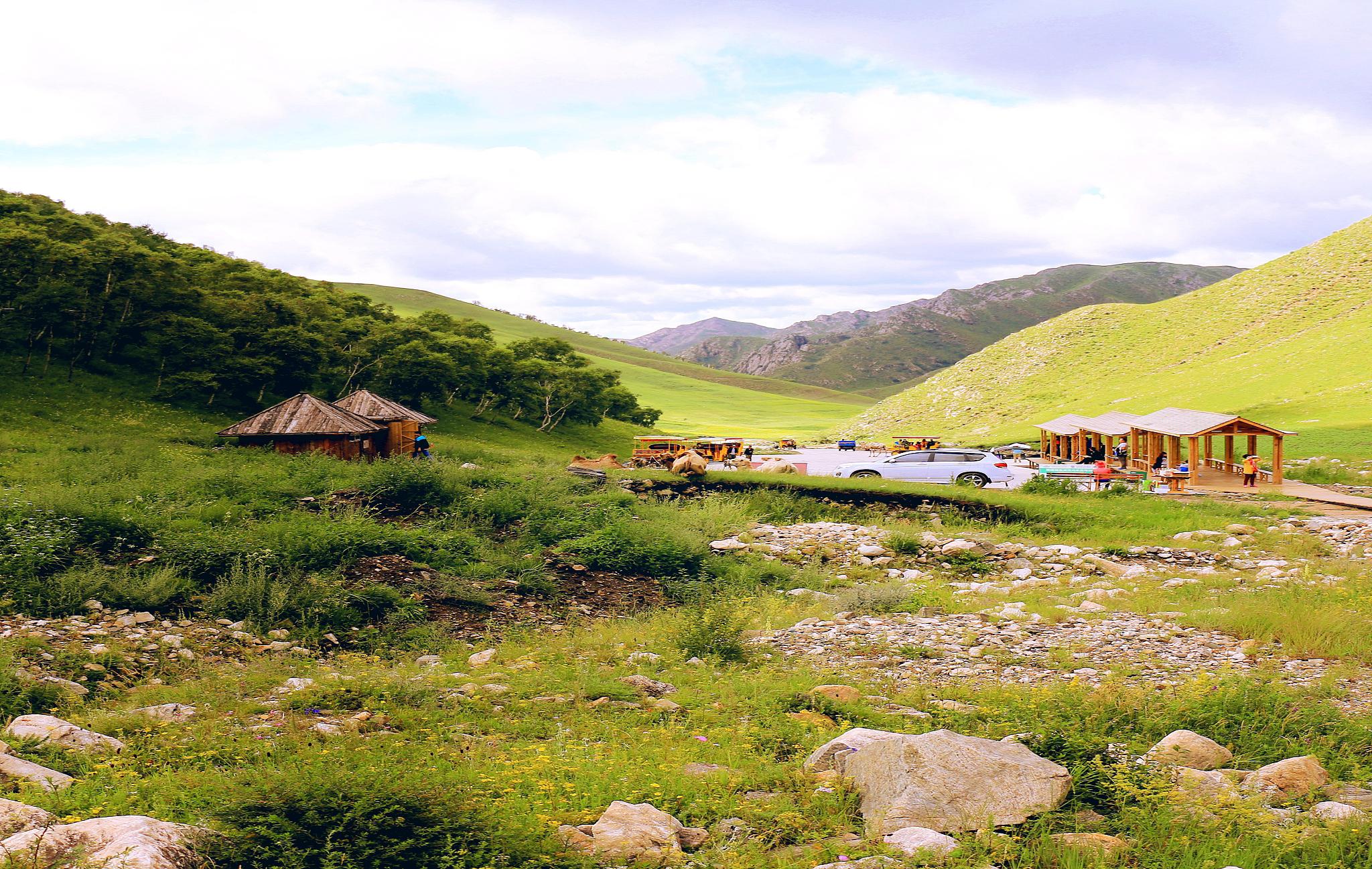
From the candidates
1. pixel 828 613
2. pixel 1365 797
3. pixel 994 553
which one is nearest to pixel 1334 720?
pixel 1365 797

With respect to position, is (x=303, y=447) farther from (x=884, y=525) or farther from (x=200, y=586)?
(x=884, y=525)

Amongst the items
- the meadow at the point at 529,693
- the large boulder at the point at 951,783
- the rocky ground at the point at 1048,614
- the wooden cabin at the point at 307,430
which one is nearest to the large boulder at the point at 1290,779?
the meadow at the point at 529,693

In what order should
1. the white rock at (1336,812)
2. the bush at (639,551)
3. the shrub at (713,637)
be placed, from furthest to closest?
the bush at (639,551) → the shrub at (713,637) → the white rock at (1336,812)

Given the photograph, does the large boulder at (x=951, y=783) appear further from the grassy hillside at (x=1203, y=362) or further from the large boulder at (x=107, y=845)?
the grassy hillside at (x=1203, y=362)

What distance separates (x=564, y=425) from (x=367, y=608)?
133ft

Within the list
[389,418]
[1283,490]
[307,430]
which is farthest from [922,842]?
[1283,490]

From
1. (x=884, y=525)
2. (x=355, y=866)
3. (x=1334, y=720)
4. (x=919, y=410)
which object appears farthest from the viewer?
(x=919, y=410)

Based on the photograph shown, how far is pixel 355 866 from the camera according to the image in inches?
165

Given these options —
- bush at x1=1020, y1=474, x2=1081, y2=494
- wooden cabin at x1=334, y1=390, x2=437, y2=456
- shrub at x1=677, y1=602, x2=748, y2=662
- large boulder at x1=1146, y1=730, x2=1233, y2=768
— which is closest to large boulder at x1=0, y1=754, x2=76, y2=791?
shrub at x1=677, y1=602, x2=748, y2=662

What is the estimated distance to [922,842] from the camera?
466 cm

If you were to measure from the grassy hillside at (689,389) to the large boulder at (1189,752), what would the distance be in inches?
3139

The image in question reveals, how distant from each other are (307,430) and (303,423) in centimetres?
42

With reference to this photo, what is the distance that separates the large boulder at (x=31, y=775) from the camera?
4.95 m

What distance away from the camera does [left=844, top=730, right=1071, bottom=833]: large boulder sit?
16.4ft
